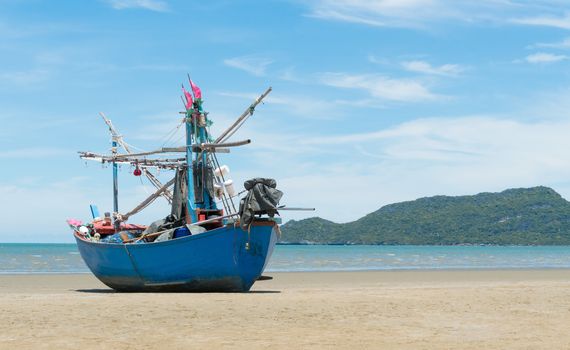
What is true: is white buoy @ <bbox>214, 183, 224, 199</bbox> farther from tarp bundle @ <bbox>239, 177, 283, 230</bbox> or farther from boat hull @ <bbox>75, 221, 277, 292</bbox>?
tarp bundle @ <bbox>239, 177, 283, 230</bbox>

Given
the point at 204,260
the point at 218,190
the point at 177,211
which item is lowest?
the point at 204,260

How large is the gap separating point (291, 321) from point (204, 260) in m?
7.45

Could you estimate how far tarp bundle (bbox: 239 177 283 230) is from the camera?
21266mm

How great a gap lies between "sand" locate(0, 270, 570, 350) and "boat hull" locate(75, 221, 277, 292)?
127 centimetres

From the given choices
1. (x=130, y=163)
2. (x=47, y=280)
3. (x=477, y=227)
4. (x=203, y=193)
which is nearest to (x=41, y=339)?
(x=203, y=193)

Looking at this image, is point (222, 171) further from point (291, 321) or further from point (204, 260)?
point (291, 321)

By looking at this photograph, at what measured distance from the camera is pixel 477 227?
650 feet

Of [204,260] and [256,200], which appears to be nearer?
[256,200]

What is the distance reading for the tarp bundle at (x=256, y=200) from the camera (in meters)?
21.3

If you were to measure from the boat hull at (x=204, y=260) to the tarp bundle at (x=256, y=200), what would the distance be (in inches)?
22.1

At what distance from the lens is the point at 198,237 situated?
2184 centimetres

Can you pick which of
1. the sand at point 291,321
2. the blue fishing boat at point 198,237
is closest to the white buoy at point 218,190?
the blue fishing boat at point 198,237

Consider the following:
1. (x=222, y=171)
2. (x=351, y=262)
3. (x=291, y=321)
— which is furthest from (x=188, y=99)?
(x=351, y=262)

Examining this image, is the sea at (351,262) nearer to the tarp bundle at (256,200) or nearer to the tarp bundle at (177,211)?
the tarp bundle at (177,211)
